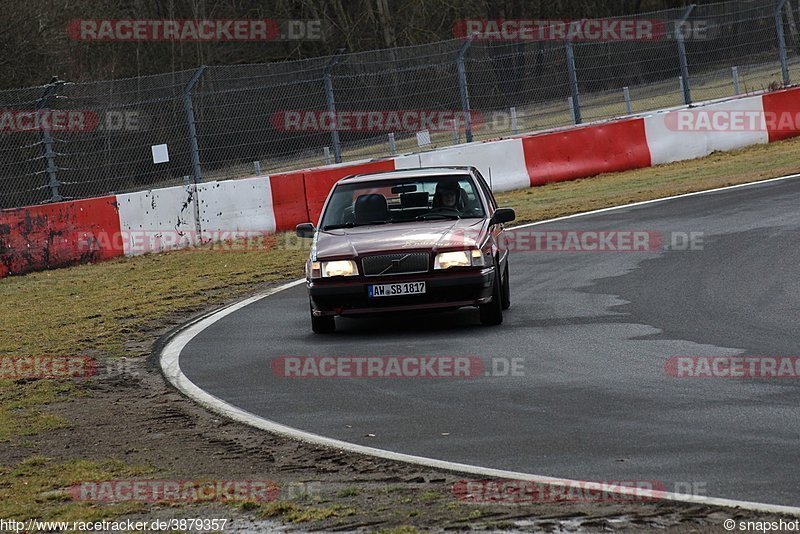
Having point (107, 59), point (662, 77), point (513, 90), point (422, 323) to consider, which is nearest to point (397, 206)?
point (422, 323)

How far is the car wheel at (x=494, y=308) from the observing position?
1115 cm

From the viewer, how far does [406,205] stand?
12203 mm

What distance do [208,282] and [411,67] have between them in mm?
9928

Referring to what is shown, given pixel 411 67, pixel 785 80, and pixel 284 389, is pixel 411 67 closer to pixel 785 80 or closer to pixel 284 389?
pixel 785 80

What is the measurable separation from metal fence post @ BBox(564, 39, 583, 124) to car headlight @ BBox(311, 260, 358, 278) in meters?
15.9

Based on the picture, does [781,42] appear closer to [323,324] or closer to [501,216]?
[501,216]

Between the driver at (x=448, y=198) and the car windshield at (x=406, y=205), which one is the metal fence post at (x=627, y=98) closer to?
the car windshield at (x=406, y=205)

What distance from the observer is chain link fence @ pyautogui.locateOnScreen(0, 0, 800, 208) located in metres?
20.8

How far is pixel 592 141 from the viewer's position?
24.8 meters
